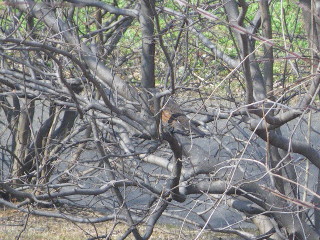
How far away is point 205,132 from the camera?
448 cm

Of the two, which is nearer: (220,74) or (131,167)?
(131,167)

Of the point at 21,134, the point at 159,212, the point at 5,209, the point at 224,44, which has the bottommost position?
the point at 5,209

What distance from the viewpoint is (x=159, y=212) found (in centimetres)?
414

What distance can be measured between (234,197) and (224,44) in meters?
1.60

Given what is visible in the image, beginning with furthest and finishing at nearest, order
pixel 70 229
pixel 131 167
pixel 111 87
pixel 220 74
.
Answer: pixel 70 229, pixel 220 74, pixel 131 167, pixel 111 87

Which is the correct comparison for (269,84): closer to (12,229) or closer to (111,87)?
(111,87)

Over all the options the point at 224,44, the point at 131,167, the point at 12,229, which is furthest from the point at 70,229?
the point at 224,44

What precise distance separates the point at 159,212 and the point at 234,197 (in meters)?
0.53

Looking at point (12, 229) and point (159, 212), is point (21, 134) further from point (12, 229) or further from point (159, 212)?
point (159, 212)

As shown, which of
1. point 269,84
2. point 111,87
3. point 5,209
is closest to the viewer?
point 269,84

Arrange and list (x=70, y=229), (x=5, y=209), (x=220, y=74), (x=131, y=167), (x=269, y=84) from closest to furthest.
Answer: (x=269, y=84) < (x=131, y=167) < (x=220, y=74) < (x=70, y=229) < (x=5, y=209)

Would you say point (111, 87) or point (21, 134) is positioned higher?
point (111, 87)

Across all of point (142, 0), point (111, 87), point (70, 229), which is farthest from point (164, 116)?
point (70, 229)

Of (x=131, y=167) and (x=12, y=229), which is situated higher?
(x=131, y=167)
